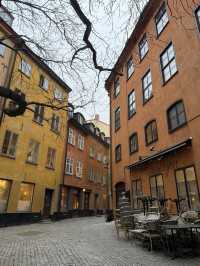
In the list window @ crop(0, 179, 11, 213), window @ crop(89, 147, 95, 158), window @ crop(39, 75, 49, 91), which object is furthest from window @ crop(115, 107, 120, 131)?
window @ crop(89, 147, 95, 158)

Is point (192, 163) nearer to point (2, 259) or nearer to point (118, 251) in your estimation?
point (118, 251)

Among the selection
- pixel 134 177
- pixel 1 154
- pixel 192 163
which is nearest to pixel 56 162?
pixel 1 154

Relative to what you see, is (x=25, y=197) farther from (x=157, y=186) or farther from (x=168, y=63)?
(x=168, y=63)

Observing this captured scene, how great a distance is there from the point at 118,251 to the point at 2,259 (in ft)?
11.6

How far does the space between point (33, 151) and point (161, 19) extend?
45.0 ft

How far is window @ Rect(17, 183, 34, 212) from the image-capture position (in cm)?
1506

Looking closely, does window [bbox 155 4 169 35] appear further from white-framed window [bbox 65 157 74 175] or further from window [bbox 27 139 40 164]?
white-framed window [bbox 65 157 74 175]

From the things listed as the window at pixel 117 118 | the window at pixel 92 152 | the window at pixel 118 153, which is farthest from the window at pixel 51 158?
the window at pixel 92 152

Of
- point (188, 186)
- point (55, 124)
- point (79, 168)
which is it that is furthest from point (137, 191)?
point (79, 168)

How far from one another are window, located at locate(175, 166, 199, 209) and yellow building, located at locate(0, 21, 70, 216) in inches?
283

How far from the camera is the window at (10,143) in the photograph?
14.4m

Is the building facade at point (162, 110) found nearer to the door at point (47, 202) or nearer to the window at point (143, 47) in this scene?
the window at point (143, 47)

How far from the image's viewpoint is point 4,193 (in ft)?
45.6

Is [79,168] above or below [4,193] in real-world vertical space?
above
